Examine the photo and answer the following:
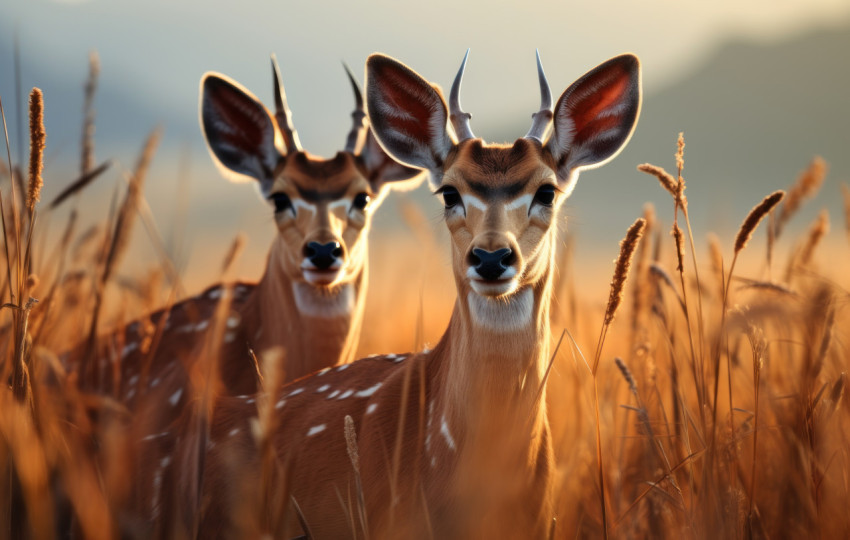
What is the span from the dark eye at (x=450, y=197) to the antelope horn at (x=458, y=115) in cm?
35

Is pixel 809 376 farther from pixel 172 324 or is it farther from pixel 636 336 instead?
pixel 172 324

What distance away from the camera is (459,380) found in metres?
3.48

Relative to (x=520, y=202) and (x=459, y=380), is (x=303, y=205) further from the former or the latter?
(x=459, y=380)

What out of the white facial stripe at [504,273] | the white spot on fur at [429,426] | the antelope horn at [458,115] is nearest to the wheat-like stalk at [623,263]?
the white facial stripe at [504,273]

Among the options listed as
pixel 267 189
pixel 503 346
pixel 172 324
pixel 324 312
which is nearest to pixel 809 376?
pixel 503 346

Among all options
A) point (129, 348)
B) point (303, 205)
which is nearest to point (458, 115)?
point (303, 205)

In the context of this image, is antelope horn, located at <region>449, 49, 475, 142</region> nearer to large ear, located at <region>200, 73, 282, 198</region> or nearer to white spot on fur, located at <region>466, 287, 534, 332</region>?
white spot on fur, located at <region>466, 287, 534, 332</region>

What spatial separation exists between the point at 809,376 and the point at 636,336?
1.52 metres

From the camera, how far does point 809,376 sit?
311 centimetres

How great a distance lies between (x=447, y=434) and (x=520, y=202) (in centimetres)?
99

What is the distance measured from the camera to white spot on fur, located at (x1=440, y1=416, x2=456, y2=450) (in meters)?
3.37

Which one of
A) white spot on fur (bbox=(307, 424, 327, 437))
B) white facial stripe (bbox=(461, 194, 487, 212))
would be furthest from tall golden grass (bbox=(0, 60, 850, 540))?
white spot on fur (bbox=(307, 424, 327, 437))

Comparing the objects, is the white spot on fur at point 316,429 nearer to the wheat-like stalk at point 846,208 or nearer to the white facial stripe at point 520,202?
the white facial stripe at point 520,202

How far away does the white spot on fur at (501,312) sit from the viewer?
11.4ft
